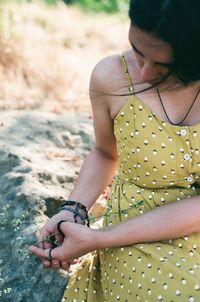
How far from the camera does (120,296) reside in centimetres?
170

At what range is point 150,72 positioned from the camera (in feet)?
5.16

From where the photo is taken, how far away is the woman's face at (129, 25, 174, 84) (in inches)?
58.4

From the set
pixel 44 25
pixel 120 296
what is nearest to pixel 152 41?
pixel 120 296

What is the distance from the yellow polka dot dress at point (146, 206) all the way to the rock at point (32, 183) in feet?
0.60

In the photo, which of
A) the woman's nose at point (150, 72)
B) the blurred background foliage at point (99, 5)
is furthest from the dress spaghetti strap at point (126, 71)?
the blurred background foliage at point (99, 5)

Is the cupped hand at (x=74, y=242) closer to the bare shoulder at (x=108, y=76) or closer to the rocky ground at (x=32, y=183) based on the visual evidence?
the rocky ground at (x=32, y=183)

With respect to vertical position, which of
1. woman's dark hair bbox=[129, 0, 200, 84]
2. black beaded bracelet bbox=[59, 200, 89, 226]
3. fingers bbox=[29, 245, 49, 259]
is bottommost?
fingers bbox=[29, 245, 49, 259]

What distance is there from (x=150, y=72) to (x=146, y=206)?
1.54 feet

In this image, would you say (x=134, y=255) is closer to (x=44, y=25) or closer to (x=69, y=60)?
(x=69, y=60)

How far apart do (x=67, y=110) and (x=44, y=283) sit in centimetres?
254

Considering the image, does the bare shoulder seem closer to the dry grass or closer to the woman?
the woman

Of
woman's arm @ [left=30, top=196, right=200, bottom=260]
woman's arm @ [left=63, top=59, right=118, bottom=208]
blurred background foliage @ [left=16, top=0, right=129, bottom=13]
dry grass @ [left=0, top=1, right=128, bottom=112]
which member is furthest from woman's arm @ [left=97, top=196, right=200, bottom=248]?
blurred background foliage @ [left=16, top=0, right=129, bottom=13]

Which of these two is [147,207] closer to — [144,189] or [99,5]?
[144,189]

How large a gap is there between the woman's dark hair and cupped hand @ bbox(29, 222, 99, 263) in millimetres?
556
